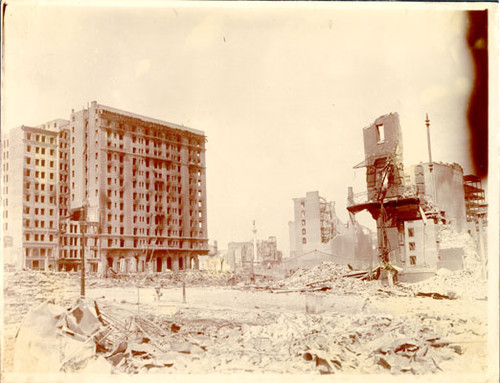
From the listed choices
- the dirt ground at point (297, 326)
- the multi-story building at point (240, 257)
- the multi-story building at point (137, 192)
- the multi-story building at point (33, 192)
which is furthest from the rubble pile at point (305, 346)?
the multi-story building at point (33, 192)

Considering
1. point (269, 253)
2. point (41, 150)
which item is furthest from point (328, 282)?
point (41, 150)

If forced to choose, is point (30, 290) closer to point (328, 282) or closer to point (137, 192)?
point (137, 192)

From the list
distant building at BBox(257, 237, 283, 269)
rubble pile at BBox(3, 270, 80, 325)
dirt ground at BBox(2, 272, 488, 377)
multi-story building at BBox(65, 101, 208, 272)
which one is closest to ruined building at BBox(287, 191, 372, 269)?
distant building at BBox(257, 237, 283, 269)

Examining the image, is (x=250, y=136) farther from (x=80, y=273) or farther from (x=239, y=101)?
(x=80, y=273)

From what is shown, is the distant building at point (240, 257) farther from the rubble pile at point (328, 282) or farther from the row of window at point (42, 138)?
the row of window at point (42, 138)

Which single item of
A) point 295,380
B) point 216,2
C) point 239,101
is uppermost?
point 216,2

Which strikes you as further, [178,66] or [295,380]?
[178,66]

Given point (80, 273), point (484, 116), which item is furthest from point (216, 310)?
point (484, 116)
